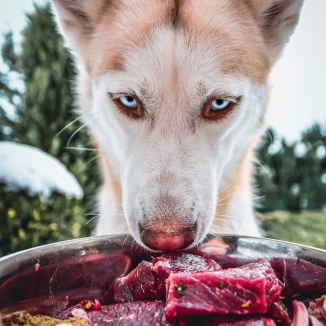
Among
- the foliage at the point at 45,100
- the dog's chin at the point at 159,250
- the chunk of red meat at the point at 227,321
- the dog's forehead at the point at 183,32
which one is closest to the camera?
the chunk of red meat at the point at 227,321

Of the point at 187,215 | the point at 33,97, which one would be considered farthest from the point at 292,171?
the point at 187,215

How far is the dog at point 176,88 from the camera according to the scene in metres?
1.44

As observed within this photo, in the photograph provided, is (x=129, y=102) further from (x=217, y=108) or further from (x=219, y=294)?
(x=219, y=294)

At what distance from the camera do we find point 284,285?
1.04m

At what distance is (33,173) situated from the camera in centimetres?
335

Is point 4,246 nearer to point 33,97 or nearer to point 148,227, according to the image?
point 33,97

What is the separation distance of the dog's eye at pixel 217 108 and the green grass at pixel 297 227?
11.6ft

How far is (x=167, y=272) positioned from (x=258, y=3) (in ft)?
4.33

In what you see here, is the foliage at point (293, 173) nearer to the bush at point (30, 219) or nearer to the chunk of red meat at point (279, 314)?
the bush at point (30, 219)

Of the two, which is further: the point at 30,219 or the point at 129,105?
the point at 30,219

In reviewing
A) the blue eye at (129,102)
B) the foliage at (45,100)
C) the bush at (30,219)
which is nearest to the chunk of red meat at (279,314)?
the blue eye at (129,102)

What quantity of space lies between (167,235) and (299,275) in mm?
374

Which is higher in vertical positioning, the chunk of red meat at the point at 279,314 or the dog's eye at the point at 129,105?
the dog's eye at the point at 129,105

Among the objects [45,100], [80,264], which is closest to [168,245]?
[80,264]
